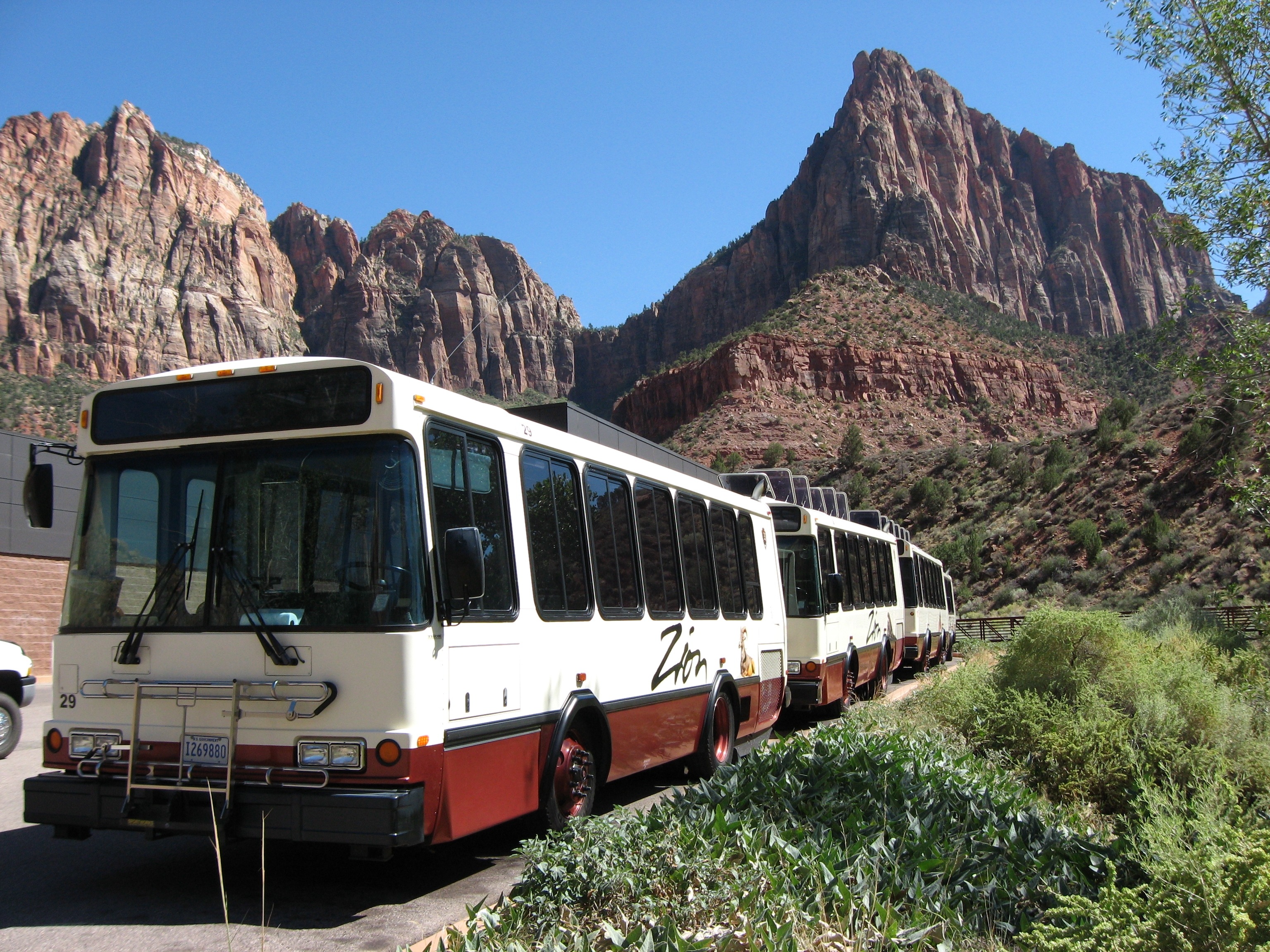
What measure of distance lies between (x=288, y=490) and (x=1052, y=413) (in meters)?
93.8

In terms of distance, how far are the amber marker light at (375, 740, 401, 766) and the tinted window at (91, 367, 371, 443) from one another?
174 cm

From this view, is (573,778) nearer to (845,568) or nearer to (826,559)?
(826,559)

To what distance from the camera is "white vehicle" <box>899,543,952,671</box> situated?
24594mm

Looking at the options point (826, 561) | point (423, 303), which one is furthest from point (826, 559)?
point (423, 303)

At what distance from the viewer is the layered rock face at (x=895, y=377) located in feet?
293

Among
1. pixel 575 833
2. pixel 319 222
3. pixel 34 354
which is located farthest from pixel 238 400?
pixel 319 222

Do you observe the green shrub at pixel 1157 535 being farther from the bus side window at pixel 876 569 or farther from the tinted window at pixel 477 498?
the tinted window at pixel 477 498

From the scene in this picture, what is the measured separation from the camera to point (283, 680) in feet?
17.7

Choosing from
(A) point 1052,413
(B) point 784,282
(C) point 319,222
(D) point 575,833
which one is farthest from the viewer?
(C) point 319,222

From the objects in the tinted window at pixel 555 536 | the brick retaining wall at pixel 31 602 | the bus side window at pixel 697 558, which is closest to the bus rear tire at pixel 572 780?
the tinted window at pixel 555 536

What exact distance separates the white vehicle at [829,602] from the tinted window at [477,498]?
27.7 feet

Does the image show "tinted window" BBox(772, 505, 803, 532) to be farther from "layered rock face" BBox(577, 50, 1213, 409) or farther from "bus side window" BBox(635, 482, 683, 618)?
"layered rock face" BBox(577, 50, 1213, 409)

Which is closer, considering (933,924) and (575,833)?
(933,924)

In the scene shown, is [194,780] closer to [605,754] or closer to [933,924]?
[605,754]
